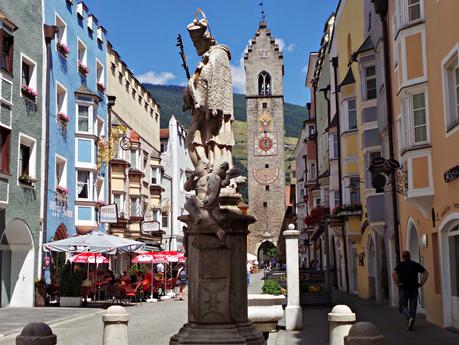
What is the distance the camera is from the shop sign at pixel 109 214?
3216 cm

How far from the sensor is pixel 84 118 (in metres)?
34.1

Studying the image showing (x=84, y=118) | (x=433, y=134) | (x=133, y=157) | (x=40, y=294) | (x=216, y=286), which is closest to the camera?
(x=216, y=286)

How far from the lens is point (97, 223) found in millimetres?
34562

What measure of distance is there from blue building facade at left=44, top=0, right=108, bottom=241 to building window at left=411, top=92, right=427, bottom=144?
649 inches

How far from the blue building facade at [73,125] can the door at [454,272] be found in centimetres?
1737

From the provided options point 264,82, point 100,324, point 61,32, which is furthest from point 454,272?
point 264,82

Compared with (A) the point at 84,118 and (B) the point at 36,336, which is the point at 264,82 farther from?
(B) the point at 36,336

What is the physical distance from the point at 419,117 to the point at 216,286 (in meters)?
A: 10.9

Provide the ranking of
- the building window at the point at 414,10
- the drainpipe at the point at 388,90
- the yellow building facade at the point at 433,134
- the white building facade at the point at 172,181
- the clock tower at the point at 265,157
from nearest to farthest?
the yellow building facade at the point at 433,134
the building window at the point at 414,10
the drainpipe at the point at 388,90
the white building facade at the point at 172,181
the clock tower at the point at 265,157

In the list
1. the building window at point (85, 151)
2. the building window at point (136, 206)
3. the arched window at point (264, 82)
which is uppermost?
the arched window at point (264, 82)

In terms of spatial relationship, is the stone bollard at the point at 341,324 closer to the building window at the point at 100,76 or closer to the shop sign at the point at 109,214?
the shop sign at the point at 109,214

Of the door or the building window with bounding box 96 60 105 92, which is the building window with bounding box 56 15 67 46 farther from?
the door

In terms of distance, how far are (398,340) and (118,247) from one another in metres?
13.7

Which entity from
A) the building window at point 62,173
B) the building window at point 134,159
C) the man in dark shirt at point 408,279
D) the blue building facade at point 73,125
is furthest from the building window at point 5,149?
the building window at point 134,159
